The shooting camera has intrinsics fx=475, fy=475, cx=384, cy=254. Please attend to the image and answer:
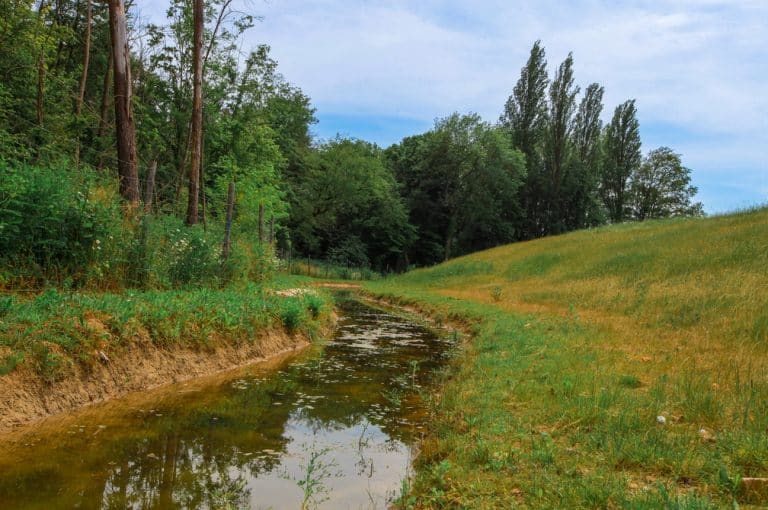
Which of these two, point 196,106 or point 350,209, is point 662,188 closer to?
point 350,209

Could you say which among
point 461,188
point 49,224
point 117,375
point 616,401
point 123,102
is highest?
point 461,188

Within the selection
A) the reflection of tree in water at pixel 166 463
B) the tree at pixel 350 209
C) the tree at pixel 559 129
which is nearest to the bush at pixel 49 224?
the reflection of tree in water at pixel 166 463

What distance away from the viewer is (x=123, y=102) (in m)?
11.1

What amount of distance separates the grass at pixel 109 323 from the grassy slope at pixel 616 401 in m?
4.45

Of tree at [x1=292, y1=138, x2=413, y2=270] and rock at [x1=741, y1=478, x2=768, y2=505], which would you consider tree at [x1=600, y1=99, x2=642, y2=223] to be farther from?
rock at [x1=741, y1=478, x2=768, y2=505]

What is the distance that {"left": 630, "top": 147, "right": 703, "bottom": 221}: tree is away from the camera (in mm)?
65500

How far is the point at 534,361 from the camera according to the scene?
8.84 metres

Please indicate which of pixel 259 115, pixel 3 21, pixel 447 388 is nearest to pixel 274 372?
pixel 447 388

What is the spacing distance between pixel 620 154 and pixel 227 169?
170 ft

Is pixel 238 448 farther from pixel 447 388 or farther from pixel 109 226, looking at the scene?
pixel 109 226

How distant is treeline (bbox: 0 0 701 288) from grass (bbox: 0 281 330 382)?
1.13 meters

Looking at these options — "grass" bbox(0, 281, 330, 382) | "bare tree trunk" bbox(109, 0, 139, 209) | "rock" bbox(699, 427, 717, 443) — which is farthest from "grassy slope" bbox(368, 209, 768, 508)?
"bare tree trunk" bbox(109, 0, 139, 209)

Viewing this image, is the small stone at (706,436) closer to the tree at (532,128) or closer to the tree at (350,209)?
the tree at (350,209)

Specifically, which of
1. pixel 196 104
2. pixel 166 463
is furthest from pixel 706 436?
pixel 196 104
